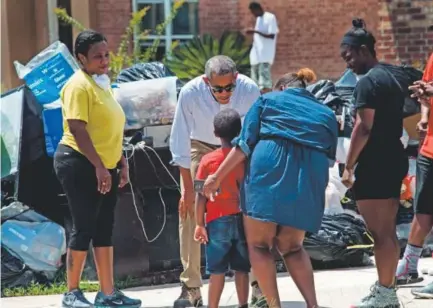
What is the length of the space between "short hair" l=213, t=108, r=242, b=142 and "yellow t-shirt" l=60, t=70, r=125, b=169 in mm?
822

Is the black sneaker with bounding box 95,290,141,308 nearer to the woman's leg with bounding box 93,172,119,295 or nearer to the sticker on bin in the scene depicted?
the woman's leg with bounding box 93,172,119,295

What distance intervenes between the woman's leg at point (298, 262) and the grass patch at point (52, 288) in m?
2.05

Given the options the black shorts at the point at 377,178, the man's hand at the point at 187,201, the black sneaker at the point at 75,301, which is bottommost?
the black sneaker at the point at 75,301

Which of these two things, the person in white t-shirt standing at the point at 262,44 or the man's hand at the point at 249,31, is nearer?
the person in white t-shirt standing at the point at 262,44

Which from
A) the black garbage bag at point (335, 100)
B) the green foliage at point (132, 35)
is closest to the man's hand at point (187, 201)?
the black garbage bag at point (335, 100)

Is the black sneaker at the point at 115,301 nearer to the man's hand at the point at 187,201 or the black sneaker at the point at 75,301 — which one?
the black sneaker at the point at 75,301

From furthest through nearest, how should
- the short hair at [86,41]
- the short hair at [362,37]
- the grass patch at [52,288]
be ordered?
the grass patch at [52,288] → the short hair at [86,41] → the short hair at [362,37]

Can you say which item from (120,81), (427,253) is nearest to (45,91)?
(120,81)

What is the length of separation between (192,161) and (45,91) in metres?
1.82

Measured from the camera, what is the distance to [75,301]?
6660 mm

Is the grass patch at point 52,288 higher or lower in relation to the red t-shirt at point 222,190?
lower

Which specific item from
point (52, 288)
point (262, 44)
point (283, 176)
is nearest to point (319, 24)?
point (262, 44)

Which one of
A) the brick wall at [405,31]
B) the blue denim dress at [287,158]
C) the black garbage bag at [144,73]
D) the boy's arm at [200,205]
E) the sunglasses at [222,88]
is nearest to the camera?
the blue denim dress at [287,158]

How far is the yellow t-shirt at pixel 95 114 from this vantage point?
648 centimetres
